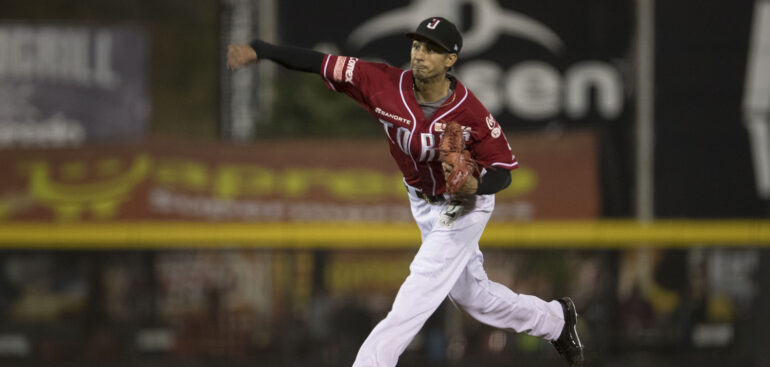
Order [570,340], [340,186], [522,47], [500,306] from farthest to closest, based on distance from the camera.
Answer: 1. [522,47]
2. [340,186]
3. [570,340]
4. [500,306]

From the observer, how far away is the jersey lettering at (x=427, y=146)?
5062 mm

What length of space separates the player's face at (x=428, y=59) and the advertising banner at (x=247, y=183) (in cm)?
627

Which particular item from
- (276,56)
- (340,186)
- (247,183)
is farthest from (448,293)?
(340,186)

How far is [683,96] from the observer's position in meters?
15.5

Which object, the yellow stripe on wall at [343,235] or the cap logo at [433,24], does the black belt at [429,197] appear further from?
the yellow stripe on wall at [343,235]

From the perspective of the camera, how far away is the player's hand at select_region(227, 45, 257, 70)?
492 cm

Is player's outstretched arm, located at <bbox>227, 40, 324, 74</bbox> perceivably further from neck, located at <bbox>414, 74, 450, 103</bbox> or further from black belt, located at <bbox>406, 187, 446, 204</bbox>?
black belt, located at <bbox>406, 187, 446, 204</bbox>

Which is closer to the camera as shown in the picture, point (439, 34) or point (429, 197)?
point (439, 34)

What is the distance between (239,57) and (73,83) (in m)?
10.7

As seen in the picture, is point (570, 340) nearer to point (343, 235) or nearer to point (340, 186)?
point (343, 235)

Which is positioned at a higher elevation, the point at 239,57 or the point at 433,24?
the point at 433,24

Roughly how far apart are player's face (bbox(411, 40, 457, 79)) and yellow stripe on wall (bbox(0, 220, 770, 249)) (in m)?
4.33

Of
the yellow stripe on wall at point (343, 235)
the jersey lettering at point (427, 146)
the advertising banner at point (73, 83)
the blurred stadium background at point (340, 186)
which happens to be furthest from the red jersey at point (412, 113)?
the advertising banner at point (73, 83)

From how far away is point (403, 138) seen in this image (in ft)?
16.9
